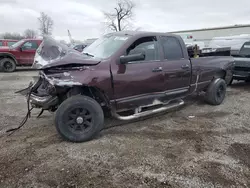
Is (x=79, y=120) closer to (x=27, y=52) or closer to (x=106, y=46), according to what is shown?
(x=106, y=46)

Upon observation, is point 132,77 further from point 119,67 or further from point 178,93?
point 178,93

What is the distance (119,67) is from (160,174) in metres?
1.89

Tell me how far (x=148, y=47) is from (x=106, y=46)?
32.8 inches

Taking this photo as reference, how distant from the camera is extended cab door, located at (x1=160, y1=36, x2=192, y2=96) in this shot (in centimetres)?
451

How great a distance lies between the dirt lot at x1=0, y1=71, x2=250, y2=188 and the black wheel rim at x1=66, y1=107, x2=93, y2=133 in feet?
0.84

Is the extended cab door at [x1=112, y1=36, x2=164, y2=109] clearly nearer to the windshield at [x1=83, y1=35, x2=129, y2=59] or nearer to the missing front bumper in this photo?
the windshield at [x1=83, y1=35, x2=129, y2=59]

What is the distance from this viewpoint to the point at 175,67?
461cm

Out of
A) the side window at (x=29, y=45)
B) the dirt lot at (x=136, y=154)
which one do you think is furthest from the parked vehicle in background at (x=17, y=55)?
the dirt lot at (x=136, y=154)

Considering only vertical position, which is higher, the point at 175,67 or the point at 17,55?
the point at 17,55

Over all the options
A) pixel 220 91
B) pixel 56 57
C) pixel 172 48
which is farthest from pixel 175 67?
pixel 56 57

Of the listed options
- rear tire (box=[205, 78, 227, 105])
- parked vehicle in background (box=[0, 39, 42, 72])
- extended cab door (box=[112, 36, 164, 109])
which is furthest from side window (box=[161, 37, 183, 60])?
parked vehicle in background (box=[0, 39, 42, 72])

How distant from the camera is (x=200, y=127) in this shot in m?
4.38

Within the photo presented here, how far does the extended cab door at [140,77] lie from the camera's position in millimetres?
3867

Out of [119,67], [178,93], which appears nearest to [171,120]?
[178,93]
